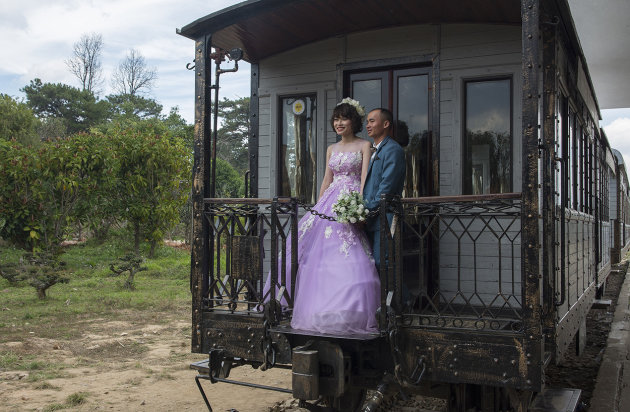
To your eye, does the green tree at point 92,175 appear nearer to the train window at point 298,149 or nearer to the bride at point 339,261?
the train window at point 298,149

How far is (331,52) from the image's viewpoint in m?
5.90

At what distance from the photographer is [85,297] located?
11414 millimetres

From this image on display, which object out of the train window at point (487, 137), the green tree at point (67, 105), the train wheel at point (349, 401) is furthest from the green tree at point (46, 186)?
the green tree at point (67, 105)

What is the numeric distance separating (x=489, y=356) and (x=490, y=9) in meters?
2.86

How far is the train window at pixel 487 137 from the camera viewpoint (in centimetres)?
515

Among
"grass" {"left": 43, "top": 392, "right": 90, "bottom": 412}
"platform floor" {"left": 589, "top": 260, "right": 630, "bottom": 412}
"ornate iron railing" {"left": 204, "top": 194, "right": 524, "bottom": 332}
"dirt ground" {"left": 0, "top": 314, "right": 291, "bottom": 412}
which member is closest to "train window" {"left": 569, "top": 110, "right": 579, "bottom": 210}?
"ornate iron railing" {"left": 204, "top": 194, "right": 524, "bottom": 332}

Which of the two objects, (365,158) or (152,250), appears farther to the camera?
(152,250)

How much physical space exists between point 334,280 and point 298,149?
2.24 metres

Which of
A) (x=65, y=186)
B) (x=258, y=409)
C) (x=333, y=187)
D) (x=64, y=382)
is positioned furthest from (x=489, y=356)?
(x=65, y=186)

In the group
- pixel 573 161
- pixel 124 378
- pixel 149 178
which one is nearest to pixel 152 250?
pixel 149 178

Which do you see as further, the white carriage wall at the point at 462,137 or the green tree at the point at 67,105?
the green tree at the point at 67,105

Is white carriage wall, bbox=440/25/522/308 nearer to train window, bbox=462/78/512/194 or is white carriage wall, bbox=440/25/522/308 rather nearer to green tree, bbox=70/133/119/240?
train window, bbox=462/78/512/194

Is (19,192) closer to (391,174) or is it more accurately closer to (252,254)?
(252,254)

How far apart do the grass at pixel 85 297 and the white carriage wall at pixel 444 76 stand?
5.08m
